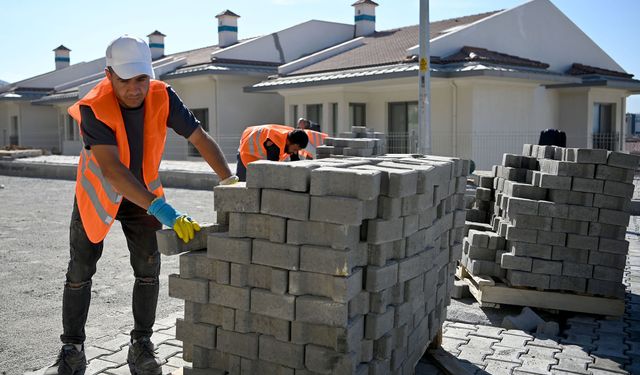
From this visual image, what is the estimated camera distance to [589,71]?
20.3 metres

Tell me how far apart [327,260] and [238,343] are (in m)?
0.72

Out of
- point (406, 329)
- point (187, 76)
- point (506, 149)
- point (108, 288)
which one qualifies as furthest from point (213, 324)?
point (187, 76)

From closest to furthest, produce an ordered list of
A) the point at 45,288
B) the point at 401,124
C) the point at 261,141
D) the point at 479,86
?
1. the point at 45,288
2. the point at 261,141
3. the point at 479,86
4. the point at 401,124

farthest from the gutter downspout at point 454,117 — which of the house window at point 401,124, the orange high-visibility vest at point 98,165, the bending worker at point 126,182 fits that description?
the orange high-visibility vest at point 98,165

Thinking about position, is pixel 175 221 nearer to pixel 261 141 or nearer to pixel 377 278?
pixel 377 278

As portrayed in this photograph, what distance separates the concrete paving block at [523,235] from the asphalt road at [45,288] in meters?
3.14

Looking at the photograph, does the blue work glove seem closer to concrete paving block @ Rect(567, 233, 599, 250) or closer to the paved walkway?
the paved walkway

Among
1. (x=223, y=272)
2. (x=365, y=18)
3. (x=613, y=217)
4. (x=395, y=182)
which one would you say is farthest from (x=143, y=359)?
(x=365, y=18)

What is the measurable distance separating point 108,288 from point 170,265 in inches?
44.4

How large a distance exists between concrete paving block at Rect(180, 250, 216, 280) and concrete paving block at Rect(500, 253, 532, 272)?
129 inches

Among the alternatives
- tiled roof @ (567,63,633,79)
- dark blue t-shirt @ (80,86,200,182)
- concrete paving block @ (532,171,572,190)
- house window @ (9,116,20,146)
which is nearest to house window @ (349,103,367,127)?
tiled roof @ (567,63,633,79)

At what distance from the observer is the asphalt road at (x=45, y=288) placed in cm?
461

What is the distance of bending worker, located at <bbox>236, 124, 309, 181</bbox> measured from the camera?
6844 millimetres

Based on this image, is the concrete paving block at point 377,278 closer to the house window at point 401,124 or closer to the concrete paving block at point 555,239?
the concrete paving block at point 555,239
